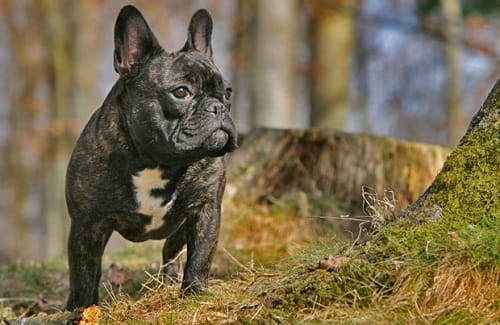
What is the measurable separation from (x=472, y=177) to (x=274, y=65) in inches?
332

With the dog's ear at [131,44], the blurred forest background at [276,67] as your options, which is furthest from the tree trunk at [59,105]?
the dog's ear at [131,44]

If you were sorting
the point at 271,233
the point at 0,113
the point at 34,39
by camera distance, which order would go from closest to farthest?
the point at 271,233
the point at 34,39
the point at 0,113

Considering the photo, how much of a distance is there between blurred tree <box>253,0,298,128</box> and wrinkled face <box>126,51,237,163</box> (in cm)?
714

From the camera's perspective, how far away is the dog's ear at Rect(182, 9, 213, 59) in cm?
506

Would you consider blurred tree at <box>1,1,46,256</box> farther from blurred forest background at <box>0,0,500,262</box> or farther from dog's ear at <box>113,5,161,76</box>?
dog's ear at <box>113,5,161,76</box>

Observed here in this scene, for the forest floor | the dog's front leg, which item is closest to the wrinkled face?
the dog's front leg

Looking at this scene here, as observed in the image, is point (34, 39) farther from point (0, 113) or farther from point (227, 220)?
point (227, 220)

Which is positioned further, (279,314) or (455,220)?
(455,220)

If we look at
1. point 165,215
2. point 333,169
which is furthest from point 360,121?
point 165,215

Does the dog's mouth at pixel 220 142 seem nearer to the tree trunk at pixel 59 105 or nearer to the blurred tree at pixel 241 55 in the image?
the tree trunk at pixel 59 105

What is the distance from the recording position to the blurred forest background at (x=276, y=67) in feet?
41.0

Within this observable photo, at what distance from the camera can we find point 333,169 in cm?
793

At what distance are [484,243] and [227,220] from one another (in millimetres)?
4518

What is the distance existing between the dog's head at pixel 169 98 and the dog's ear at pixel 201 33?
326mm
